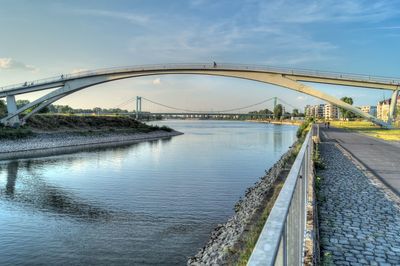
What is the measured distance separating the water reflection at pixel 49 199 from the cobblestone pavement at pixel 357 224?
800cm

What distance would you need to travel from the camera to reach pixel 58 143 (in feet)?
144

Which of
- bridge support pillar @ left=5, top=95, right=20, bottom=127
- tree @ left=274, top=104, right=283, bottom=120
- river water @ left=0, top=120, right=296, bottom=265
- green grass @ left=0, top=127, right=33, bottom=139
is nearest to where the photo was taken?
river water @ left=0, top=120, right=296, bottom=265

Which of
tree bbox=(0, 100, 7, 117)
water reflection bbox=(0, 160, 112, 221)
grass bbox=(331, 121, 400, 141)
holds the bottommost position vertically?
water reflection bbox=(0, 160, 112, 221)

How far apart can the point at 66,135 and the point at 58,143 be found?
4.71 metres

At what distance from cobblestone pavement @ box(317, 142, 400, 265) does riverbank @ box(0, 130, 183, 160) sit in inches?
1193

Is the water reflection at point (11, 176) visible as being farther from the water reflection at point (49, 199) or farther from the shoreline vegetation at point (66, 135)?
the shoreline vegetation at point (66, 135)

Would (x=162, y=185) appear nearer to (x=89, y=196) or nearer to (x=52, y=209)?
(x=89, y=196)

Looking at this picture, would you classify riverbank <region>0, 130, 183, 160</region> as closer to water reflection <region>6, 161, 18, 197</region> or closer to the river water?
water reflection <region>6, 161, 18, 197</region>

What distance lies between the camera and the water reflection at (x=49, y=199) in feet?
45.5

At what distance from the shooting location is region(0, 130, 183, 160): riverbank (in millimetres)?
36463

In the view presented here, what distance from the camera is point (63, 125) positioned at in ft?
186

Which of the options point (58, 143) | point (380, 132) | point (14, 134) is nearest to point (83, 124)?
point (58, 143)

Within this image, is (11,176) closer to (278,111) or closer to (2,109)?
(2,109)

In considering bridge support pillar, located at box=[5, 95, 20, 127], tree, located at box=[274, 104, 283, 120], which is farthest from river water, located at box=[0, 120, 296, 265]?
tree, located at box=[274, 104, 283, 120]
